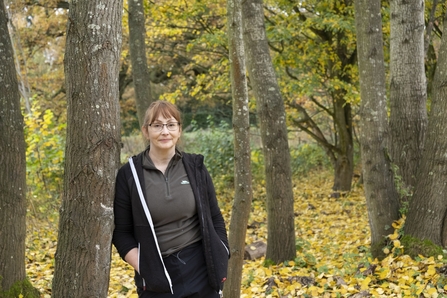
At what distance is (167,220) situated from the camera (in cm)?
327

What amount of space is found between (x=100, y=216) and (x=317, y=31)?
11492mm

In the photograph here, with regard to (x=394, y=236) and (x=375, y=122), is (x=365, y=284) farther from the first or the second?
(x=375, y=122)

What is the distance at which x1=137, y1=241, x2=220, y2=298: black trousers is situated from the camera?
330 centimetres

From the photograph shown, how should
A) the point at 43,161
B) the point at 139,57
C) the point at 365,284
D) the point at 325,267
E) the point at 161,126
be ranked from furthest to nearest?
the point at 43,161 → the point at 139,57 → the point at 325,267 → the point at 365,284 → the point at 161,126

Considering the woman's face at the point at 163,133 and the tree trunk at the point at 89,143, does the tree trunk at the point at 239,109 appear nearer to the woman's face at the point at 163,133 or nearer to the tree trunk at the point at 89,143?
the woman's face at the point at 163,133

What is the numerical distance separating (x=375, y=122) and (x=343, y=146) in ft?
27.0

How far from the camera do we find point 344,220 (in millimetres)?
12055

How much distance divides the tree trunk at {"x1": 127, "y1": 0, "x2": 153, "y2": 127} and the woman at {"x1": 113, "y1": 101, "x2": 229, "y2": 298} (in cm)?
513

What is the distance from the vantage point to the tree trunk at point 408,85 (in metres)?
7.20

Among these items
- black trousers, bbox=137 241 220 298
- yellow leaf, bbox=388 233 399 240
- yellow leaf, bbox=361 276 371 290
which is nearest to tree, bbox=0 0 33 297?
black trousers, bbox=137 241 220 298

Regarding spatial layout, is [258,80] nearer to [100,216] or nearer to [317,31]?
[100,216]

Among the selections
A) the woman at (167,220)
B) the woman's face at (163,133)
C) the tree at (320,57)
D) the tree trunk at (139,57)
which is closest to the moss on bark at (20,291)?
the woman at (167,220)

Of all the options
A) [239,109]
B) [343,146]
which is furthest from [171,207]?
[343,146]

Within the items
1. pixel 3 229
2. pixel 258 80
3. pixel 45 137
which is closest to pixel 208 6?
pixel 45 137
